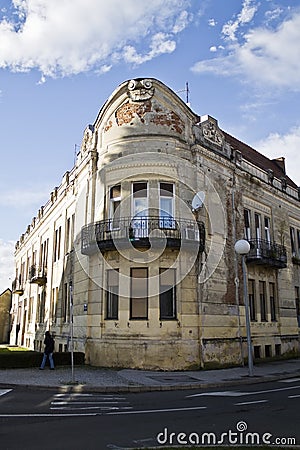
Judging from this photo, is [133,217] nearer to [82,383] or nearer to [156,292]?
[156,292]

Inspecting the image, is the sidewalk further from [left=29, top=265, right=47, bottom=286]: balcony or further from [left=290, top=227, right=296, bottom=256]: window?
[left=29, top=265, right=47, bottom=286]: balcony

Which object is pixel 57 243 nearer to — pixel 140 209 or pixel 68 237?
pixel 68 237

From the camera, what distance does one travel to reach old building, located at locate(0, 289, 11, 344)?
48594 mm

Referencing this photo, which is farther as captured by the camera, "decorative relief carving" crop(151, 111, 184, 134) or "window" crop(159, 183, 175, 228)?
"decorative relief carving" crop(151, 111, 184, 134)

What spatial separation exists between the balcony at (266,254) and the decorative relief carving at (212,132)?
19.1 feet

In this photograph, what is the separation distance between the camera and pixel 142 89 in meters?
20.7

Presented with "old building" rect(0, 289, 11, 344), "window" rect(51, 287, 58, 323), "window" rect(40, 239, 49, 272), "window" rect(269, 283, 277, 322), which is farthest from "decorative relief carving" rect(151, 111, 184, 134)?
"old building" rect(0, 289, 11, 344)

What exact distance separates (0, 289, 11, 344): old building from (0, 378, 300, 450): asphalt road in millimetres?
38934

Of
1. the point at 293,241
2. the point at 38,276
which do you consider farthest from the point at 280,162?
the point at 38,276

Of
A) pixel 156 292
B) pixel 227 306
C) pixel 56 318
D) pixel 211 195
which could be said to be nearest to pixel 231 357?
pixel 227 306

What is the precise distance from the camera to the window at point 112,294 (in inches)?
735

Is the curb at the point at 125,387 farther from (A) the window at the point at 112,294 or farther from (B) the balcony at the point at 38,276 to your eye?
(B) the balcony at the point at 38,276

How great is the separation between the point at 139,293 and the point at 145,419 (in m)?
10.1

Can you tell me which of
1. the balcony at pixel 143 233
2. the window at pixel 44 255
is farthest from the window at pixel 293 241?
the window at pixel 44 255
